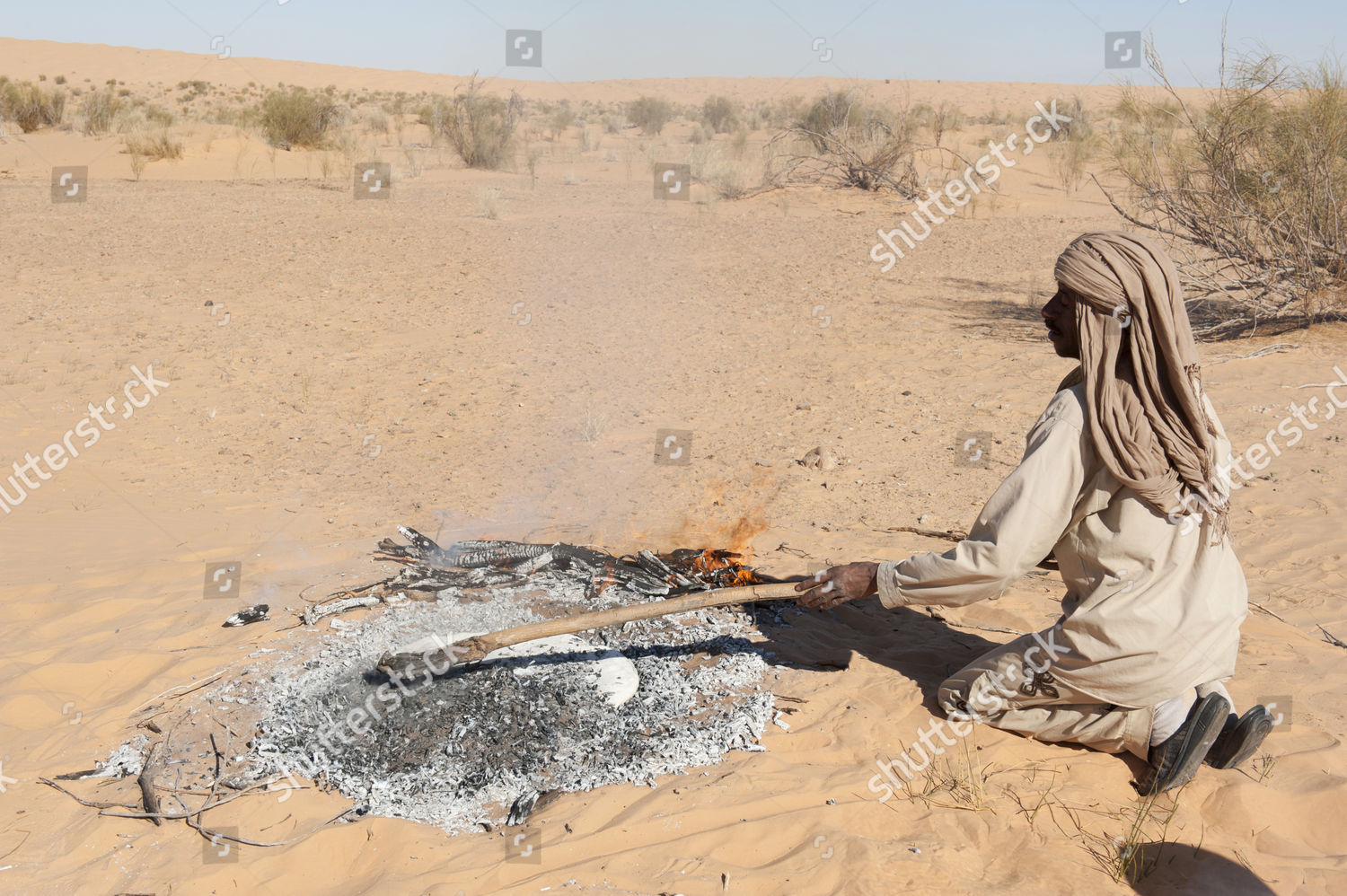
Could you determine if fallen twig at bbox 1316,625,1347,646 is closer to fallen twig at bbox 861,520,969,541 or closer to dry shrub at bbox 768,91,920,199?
fallen twig at bbox 861,520,969,541

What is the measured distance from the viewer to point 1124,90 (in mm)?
8633

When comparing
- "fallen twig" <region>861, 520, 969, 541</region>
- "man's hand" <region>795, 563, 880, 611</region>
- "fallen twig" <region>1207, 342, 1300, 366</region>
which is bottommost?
"fallen twig" <region>861, 520, 969, 541</region>

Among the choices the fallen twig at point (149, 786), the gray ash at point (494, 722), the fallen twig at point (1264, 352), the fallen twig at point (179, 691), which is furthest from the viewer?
the fallen twig at point (1264, 352)

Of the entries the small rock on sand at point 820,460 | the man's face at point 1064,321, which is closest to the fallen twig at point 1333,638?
the man's face at point 1064,321

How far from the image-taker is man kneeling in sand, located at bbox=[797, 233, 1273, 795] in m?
2.71

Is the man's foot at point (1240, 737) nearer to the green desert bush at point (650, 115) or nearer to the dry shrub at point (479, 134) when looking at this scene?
the dry shrub at point (479, 134)

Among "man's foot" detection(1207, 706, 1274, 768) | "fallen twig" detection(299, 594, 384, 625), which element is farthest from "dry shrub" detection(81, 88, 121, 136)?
"man's foot" detection(1207, 706, 1274, 768)

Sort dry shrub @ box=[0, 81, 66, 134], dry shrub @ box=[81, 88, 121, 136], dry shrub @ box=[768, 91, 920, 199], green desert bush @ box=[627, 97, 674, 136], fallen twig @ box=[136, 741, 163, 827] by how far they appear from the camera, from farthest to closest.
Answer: green desert bush @ box=[627, 97, 674, 136] → dry shrub @ box=[0, 81, 66, 134] → dry shrub @ box=[81, 88, 121, 136] → dry shrub @ box=[768, 91, 920, 199] → fallen twig @ box=[136, 741, 163, 827]

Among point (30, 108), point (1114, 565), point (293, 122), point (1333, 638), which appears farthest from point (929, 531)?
point (30, 108)

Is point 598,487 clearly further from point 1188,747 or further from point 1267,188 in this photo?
point 1267,188

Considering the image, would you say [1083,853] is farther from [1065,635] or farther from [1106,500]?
[1106,500]

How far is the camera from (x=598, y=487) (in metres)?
5.58

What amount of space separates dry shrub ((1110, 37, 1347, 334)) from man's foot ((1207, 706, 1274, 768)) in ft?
19.3

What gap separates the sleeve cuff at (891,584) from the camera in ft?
10.0
